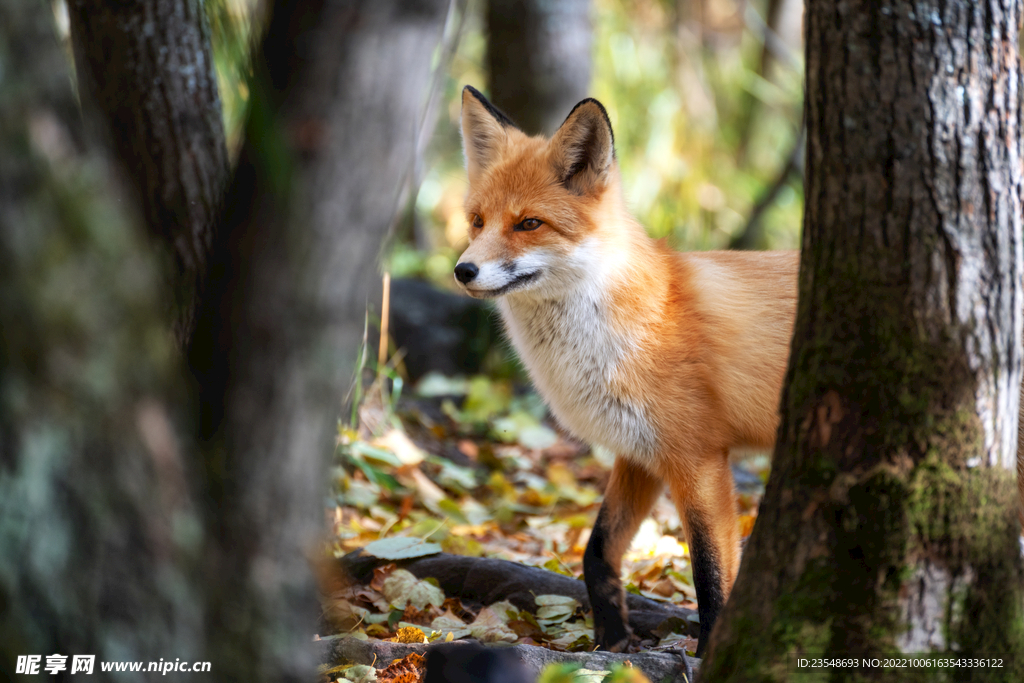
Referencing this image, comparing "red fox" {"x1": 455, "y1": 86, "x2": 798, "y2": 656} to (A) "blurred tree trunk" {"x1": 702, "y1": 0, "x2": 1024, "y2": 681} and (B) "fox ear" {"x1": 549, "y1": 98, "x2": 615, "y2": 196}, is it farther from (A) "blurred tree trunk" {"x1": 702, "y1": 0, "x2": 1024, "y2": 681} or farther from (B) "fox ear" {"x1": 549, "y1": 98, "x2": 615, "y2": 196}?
(A) "blurred tree trunk" {"x1": 702, "y1": 0, "x2": 1024, "y2": 681}

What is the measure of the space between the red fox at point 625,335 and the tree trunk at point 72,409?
1655 millimetres

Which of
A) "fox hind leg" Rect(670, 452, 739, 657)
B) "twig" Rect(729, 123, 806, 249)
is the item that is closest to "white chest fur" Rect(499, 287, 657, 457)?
"fox hind leg" Rect(670, 452, 739, 657)

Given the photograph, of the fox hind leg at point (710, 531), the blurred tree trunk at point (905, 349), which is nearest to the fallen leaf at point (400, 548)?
the fox hind leg at point (710, 531)

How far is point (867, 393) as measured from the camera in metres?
1.74

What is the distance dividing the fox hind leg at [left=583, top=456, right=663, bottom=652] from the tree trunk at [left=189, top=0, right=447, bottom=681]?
1640mm

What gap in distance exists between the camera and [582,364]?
3027 mm

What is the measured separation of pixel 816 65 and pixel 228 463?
1479 mm

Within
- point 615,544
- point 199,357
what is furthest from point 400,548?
point 199,357

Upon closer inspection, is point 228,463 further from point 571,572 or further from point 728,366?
point 571,572

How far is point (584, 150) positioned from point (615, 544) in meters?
1.57

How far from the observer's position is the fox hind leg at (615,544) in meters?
2.89

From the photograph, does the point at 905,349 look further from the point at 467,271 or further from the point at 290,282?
the point at 467,271

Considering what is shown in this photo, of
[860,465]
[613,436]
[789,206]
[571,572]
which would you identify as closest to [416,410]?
[571,572]

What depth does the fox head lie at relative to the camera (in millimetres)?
3002
